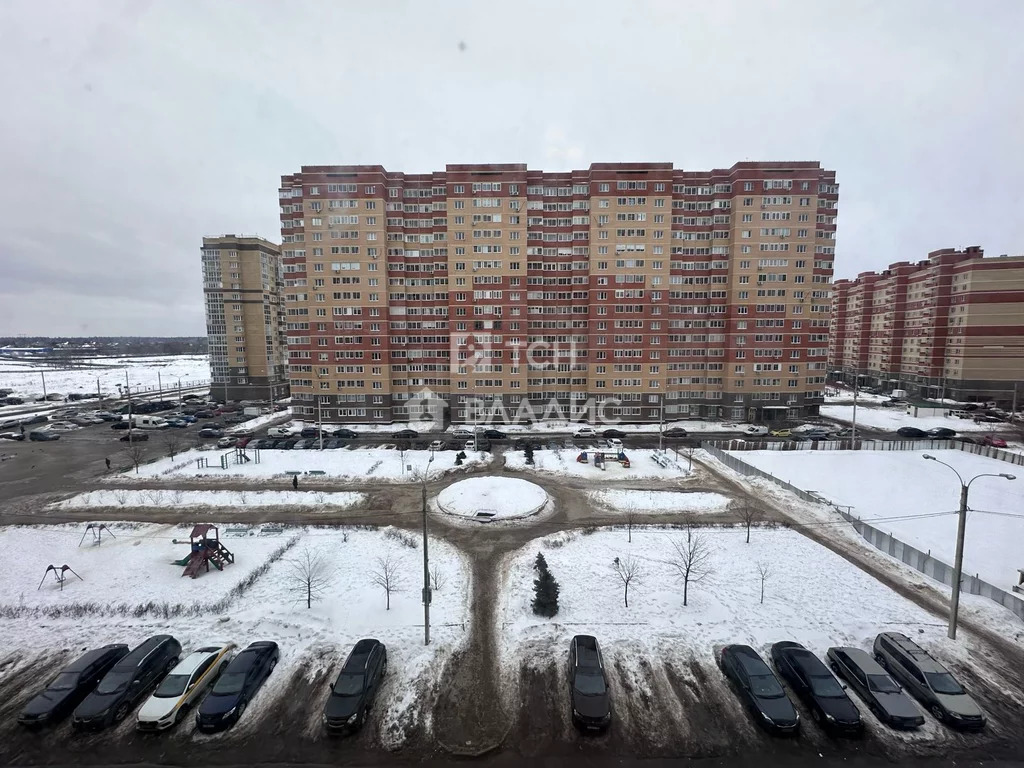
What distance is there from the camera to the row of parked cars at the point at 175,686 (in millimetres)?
13930

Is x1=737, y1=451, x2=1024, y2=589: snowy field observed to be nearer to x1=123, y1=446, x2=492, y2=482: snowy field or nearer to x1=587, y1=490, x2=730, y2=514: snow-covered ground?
x1=587, y1=490, x2=730, y2=514: snow-covered ground

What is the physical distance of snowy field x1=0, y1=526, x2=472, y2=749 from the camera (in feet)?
51.9

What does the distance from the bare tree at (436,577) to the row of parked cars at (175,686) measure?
16.7ft

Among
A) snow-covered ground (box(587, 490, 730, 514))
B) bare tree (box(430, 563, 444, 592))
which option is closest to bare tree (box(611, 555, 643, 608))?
snow-covered ground (box(587, 490, 730, 514))

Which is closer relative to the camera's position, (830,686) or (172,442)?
(830,686)

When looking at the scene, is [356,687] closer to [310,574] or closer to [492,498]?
[310,574]

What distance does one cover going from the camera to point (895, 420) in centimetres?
6700

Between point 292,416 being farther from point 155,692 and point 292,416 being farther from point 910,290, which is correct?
point 910,290

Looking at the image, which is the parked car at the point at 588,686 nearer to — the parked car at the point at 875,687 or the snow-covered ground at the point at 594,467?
the parked car at the point at 875,687

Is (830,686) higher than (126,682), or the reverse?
(126,682)

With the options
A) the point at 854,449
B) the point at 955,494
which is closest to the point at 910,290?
the point at 854,449

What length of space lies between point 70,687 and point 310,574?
863 centimetres

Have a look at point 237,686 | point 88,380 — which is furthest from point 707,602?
point 88,380

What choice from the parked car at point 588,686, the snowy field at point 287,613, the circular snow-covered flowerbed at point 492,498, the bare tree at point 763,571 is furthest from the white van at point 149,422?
the bare tree at point 763,571
